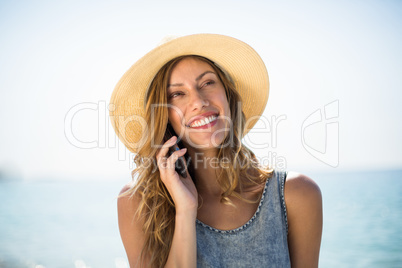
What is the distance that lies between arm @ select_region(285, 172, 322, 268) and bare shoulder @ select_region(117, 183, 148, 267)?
3.88 ft

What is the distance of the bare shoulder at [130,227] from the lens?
2387mm

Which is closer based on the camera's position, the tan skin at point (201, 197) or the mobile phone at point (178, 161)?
the tan skin at point (201, 197)

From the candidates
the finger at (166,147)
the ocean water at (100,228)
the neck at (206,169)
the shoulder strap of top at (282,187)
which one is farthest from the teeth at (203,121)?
the ocean water at (100,228)

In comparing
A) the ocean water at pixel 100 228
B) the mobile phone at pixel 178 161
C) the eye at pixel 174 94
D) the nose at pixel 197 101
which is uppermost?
the eye at pixel 174 94

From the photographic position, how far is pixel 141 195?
8.48 feet

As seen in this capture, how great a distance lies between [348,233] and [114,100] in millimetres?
13716

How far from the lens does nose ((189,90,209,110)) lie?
2557 millimetres

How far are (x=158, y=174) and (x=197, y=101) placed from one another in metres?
0.73

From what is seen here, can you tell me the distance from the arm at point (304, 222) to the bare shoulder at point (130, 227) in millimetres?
1183

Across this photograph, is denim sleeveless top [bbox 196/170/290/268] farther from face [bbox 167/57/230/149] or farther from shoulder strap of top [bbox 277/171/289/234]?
face [bbox 167/57/230/149]

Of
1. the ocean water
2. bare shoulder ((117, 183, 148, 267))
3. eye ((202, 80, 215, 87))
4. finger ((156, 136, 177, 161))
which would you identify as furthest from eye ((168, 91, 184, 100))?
the ocean water

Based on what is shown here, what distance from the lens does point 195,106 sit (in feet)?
Result: 8.42

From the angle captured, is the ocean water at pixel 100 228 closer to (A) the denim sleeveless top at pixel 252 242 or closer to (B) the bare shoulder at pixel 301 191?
(A) the denim sleeveless top at pixel 252 242

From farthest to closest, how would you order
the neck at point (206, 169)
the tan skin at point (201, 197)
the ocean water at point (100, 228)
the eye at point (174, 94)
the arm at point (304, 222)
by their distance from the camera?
1. the ocean water at point (100, 228)
2. the neck at point (206, 169)
3. the eye at point (174, 94)
4. the arm at point (304, 222)
5. the tan skin at point (201, 197)
